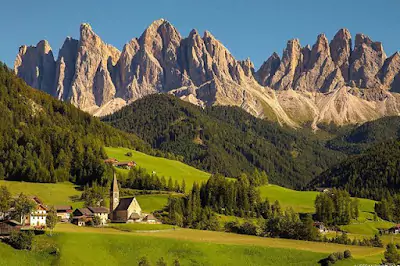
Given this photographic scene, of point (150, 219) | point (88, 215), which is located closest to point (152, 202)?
point (150, 219)

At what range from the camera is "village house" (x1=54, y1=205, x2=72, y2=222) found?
16000 centimetres

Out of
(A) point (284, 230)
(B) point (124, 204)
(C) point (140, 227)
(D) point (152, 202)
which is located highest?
(D) point (152, 202)

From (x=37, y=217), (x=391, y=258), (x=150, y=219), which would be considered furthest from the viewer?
(x=150, y=219)

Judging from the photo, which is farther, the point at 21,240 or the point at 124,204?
the point at 124,204

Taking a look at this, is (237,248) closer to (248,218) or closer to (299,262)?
(299,262)

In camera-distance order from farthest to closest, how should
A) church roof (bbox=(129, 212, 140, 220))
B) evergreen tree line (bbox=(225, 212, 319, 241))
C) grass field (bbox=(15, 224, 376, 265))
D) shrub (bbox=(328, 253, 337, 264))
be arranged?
1. church roof (bbox=(129, 212, 140, 220))
2. evergreen tree line (bbox=(225, 212, 319, 241))
3. shrub (bbox=(328, 253, 337, 264))
4. grass field (bbox=(15, 224, 376, 265))

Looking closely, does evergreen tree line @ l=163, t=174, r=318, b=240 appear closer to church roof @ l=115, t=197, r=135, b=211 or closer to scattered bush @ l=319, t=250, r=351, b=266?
church roof @ l=115, t=197, r=135, b=211

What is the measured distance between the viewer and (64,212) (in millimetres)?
164125

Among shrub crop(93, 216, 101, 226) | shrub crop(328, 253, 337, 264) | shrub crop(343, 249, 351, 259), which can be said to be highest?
shrub crop(93, 216, 101, 226)

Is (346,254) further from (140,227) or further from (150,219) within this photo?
(150,219)

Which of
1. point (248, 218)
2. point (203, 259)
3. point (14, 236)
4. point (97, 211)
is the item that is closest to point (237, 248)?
point (203, 259)

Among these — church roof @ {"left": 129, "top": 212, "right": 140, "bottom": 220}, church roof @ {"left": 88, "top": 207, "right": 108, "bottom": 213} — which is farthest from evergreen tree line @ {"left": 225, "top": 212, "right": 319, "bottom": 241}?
church roof @ {"left": 88, "top": 207, "right": 108, "bottom": 213}

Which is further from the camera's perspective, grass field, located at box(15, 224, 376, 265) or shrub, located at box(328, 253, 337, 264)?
shrub, located at box(328, 253, 337, 264)

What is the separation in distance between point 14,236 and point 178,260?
30902mm
